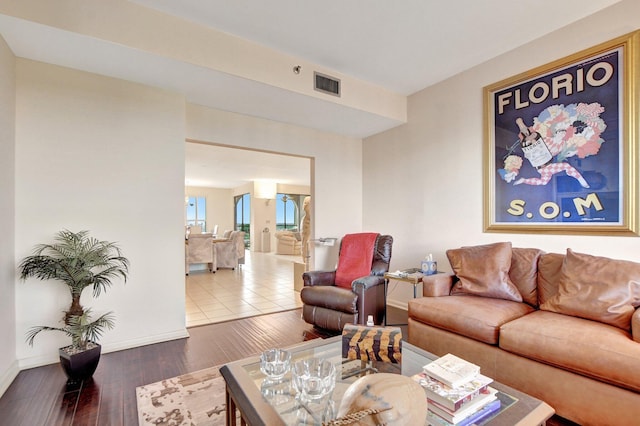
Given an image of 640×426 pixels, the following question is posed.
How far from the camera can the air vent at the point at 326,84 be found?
10.4 feet

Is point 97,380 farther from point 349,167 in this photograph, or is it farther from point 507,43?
point 507,43

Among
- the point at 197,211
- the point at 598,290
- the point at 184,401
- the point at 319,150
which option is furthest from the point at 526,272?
the point at 197,211

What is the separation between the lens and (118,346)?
2740mm

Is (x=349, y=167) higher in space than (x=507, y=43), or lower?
lower

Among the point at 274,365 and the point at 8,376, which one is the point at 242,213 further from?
the point at 274,365

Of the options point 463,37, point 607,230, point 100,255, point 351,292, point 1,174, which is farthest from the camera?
point 351,292

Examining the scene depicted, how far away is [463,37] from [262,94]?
1.96 metres

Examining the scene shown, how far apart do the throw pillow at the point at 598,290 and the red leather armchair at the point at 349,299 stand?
54.7 inches

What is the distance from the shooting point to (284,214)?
12.5m

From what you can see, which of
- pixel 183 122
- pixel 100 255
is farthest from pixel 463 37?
pixel 100 255

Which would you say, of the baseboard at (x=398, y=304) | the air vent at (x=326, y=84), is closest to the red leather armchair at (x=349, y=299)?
the baseboard at (x=398, y=304)

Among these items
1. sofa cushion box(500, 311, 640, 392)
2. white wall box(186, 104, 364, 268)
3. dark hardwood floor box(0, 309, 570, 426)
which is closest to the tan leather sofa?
sofa cushion box(500, 311, 640, 392)

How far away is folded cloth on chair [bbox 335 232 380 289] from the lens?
3457 mm

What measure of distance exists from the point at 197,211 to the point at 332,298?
1017 centimetres
